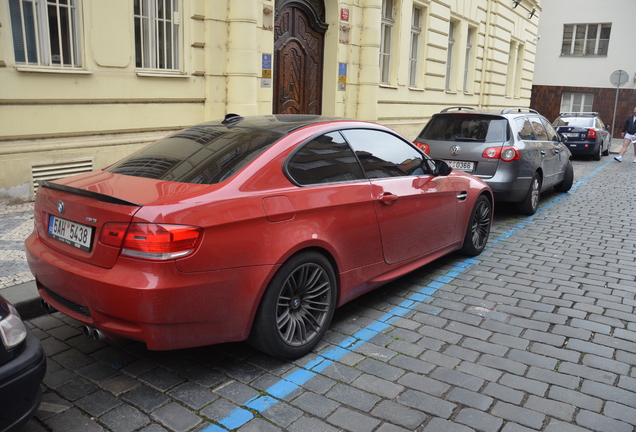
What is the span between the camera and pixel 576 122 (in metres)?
18.8

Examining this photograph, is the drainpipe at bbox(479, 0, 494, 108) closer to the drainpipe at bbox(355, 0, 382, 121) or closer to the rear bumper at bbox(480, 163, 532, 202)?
the drainpipe at bbox(355, 0, 382, 121)

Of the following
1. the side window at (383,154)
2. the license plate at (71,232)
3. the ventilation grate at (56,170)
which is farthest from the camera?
the ventilation grate at (56,170)

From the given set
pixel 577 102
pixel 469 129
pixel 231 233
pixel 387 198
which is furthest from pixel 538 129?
pixel 577 102

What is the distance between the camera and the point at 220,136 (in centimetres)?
409

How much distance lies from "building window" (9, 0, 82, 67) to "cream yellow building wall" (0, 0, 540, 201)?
0.13 meters

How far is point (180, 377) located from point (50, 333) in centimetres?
122

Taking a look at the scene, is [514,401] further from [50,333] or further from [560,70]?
[560,70]

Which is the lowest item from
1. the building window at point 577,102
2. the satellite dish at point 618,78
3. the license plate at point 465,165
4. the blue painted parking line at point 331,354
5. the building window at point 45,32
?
the blue painted parking line at point 331,354

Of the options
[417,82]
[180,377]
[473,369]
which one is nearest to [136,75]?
[180,377]

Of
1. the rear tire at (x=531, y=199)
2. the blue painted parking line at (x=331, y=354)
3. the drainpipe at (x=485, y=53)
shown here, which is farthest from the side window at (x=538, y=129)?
the drainpipe at (x=485, y=53)

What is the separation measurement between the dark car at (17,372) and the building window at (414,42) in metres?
15.1

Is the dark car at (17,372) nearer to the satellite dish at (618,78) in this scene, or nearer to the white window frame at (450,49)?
the white window frame at (450,49)

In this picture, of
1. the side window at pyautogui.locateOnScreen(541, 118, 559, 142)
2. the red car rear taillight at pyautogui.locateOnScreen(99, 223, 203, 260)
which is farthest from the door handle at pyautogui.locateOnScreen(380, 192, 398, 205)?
the side window at pyautogui.locateOnScreen(541, 118, 559, 142)

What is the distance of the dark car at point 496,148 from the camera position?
802cm
